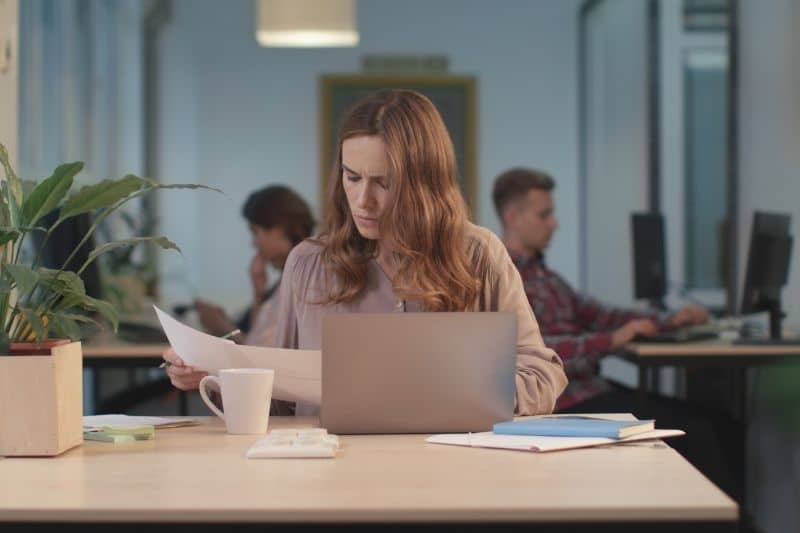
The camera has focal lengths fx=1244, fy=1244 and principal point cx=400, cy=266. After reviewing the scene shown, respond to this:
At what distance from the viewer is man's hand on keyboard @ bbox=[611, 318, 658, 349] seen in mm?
4547

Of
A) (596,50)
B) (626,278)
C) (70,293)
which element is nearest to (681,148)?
(626,278)

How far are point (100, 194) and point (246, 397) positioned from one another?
42 cm

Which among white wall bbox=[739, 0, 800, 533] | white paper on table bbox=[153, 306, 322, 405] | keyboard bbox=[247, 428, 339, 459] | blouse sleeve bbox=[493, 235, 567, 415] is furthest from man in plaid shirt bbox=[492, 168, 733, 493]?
keyboard bbox=[247, 428, 339, 459]

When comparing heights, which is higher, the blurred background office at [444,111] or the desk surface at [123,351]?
the blurred background office at [444,111]

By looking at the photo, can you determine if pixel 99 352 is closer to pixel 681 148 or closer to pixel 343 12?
pixel 343 12

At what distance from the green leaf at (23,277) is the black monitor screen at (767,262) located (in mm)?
3252

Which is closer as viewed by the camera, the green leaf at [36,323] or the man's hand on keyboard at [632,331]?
the green leaf at [36,323]

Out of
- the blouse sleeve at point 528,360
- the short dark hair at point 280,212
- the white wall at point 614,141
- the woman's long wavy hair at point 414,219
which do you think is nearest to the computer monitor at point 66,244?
the short dark hair at point 280,212

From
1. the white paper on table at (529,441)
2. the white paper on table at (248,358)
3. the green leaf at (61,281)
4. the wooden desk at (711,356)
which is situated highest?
the green leaf at (61,281)

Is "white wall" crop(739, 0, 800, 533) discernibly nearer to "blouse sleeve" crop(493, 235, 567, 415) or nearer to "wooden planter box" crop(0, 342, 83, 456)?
"blouse sleeve" crop(493, 235, 567, 415)

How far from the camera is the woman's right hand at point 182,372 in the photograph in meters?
2.23

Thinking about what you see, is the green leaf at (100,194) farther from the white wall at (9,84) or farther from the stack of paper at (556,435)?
the white wall at (9,84)

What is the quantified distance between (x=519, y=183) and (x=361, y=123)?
95.6 inches

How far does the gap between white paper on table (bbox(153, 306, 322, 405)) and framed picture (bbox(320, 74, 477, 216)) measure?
7040mm
